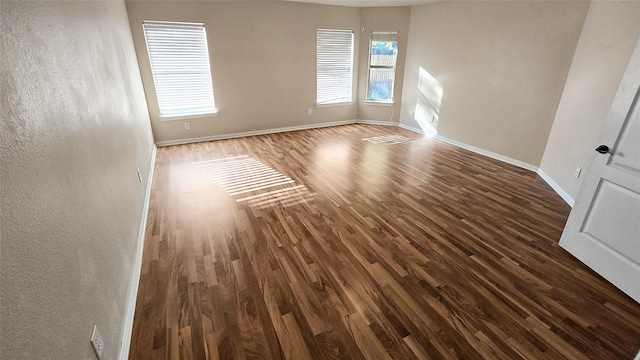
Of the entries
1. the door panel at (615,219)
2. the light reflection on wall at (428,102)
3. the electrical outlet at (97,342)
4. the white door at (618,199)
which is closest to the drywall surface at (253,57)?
the light reflection on wall at (428,102)

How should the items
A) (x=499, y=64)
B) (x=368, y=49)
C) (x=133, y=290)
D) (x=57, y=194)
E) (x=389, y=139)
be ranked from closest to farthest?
(x=57, y=194) < (x=133, y=290) < (x=499, y=64) < (x=389, y=139) < (x=368, y=49)

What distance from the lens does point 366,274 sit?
7.23 ft

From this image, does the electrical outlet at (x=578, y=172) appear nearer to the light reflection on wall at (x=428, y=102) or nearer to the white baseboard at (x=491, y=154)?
the white baseboard at (x=491, y=154)

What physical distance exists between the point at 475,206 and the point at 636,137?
4.81ft

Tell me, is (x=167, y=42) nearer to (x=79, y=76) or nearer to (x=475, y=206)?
(x=79, y=76)

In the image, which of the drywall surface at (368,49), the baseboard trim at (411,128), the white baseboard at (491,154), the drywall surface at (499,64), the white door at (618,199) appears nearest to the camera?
the white door at (618,199)

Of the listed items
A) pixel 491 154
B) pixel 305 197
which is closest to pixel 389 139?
pixel 491 154

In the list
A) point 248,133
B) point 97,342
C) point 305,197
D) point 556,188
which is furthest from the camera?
point 248,133

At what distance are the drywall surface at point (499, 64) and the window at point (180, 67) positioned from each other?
4.07m

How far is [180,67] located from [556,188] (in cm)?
579

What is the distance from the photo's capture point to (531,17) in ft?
13.0

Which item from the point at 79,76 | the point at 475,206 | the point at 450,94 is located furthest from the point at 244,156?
the point at 450,94

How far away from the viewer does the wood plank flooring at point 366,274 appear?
170cm

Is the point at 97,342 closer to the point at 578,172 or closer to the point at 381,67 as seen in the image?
the point at 578,172
